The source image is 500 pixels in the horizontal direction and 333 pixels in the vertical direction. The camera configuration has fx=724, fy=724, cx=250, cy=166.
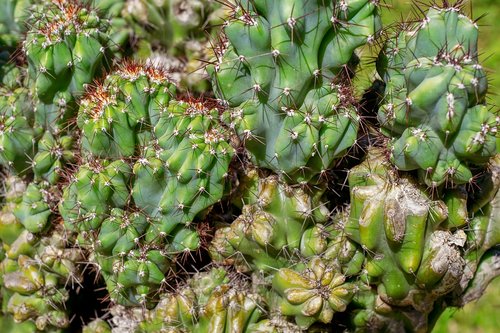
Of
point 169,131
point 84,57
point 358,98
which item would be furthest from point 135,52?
point 358,98

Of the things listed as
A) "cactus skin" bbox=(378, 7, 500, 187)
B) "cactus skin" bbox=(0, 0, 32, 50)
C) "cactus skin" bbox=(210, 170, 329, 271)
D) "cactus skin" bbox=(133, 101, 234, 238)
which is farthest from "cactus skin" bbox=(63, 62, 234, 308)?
"cactus skin" bbox=(0, 0, 32, 50)

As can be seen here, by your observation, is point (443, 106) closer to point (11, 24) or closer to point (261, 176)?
point (261, 176)

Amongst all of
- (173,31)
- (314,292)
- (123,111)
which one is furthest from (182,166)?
(173,31)

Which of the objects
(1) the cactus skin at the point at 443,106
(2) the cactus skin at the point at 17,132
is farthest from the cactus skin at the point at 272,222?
(2) the cactus skin at the point at 17,132

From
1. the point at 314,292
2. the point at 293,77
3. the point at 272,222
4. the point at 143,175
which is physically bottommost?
the point at 314,292

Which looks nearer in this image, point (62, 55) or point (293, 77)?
point (293, 77)

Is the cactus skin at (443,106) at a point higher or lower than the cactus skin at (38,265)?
higher

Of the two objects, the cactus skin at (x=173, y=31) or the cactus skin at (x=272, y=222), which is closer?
the cactus skin at (x=272, y=222)

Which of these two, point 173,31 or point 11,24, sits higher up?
point 11,24

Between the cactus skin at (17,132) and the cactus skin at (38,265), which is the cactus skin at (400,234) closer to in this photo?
the cactus skin at (38,265)
